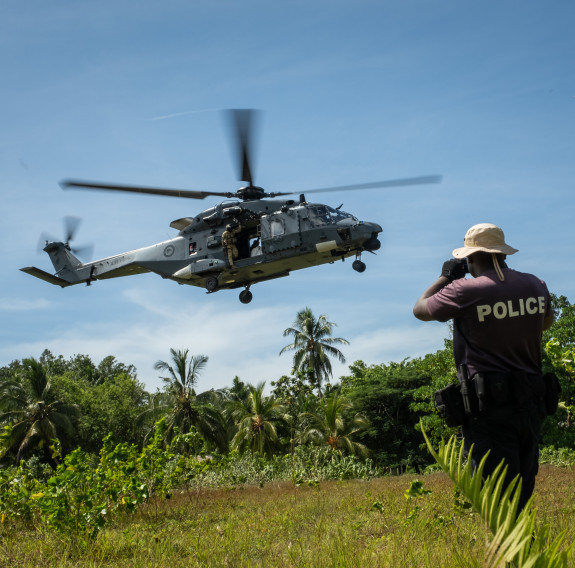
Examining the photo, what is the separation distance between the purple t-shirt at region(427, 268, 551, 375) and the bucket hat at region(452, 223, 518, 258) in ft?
0.50

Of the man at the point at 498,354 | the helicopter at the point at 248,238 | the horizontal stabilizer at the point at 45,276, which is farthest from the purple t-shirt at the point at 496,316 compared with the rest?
the horizontal stabilizer at the point at 45,276

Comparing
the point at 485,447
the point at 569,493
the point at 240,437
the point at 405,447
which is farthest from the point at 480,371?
the point at 405,447

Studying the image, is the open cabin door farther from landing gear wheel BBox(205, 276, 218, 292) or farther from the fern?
the fern

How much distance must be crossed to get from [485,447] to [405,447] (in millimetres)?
35622

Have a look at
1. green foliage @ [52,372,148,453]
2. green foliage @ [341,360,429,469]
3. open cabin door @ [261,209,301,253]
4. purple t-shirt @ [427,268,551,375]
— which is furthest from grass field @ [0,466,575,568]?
green foliage @ [52,372,148,453]

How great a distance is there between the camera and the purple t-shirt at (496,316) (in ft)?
10.3

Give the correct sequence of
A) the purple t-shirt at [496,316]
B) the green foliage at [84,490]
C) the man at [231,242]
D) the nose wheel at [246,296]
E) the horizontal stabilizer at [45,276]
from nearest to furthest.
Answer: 1. the purple t-shirt at [496,316]
2. the green foliage at [84,490]
3. the man at [231,242]
4. the nose wheel at [246,296]
5. the horizontal stabilizer at [45,276]

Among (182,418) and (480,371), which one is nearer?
(480,371)

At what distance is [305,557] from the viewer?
11.9 feet

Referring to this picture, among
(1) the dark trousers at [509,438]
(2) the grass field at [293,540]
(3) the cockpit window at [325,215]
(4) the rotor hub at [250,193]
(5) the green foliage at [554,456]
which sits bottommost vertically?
(5) the green foliage at [554,456]

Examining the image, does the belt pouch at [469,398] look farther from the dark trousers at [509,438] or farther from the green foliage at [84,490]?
the green foliage at [84,490]

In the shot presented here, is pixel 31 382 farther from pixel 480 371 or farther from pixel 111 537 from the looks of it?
pixel 480 371

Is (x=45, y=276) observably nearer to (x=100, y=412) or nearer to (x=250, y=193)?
(x=250, y=193)

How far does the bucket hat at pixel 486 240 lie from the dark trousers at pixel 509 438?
2.70 feet
